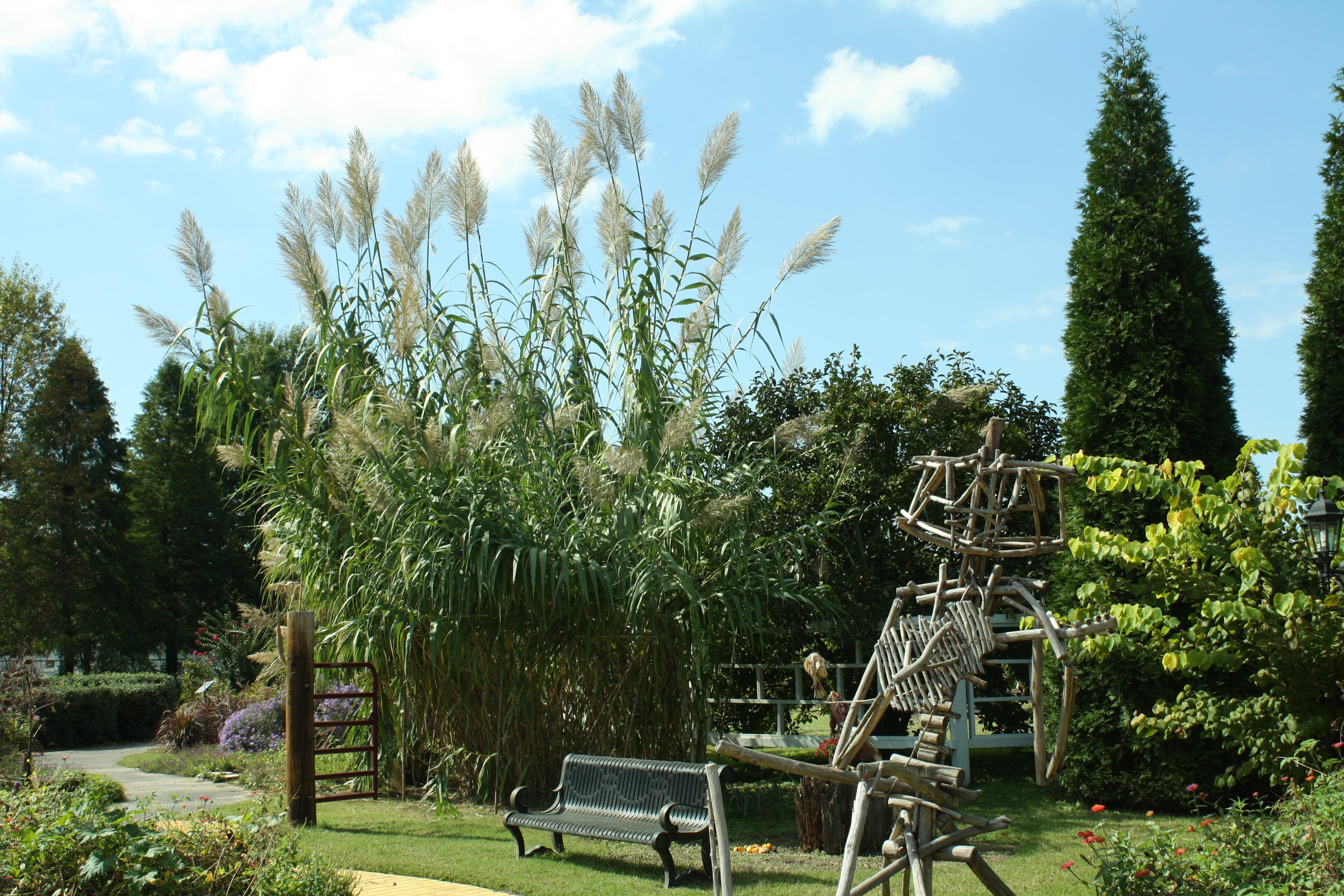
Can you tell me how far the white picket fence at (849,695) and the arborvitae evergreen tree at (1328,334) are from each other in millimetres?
2425

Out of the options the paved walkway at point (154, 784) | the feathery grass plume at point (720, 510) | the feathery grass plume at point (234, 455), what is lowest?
the paved walkway at point (154, 784)

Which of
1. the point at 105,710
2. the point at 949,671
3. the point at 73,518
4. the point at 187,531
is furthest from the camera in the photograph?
the point at 187,531

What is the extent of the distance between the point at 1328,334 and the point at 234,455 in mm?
7677

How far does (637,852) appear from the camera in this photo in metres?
5.59

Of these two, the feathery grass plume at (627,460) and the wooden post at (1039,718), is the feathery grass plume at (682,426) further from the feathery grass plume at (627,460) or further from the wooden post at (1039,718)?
the wooden post at (1039,718)

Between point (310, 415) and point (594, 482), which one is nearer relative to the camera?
point (594, 482)

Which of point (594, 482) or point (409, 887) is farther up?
point (594, 482)

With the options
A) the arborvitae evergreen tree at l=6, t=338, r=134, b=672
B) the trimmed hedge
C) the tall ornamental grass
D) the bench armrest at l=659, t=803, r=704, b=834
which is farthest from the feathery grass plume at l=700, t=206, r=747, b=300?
the arborvitae evergreen tree at l=6, t=338, r=134, b=672

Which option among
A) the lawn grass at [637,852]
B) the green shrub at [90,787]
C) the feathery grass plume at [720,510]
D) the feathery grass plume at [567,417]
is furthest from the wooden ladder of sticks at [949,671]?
the green shrub at [90,787]

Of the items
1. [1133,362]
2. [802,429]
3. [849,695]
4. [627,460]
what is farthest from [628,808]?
[1133,362]

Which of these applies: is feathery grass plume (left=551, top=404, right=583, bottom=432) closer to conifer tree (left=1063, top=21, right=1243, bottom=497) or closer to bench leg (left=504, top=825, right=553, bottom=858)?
bench leg (left=504, top=825, right=553, bottom=858)

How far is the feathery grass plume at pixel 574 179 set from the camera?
22.2 ft

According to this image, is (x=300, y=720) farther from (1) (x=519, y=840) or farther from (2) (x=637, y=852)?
(2) (x=637, y=852)

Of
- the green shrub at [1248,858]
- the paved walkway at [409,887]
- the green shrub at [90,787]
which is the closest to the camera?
the green shrub at [1248,858]
